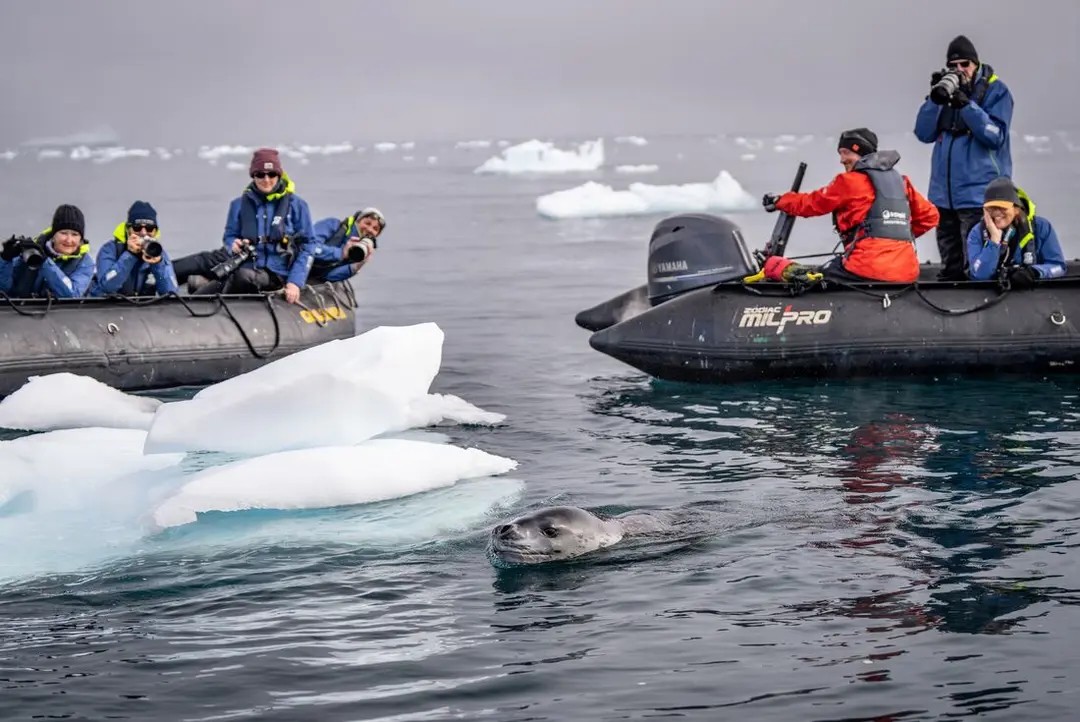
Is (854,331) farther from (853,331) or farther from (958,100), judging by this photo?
(958,100)

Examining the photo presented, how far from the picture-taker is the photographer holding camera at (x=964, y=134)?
36.7ft

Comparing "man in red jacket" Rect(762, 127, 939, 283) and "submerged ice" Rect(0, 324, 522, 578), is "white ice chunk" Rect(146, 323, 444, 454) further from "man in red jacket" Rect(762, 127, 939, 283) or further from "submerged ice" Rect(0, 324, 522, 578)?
"man in red jacket" Rect(762, 127, 939, 283)

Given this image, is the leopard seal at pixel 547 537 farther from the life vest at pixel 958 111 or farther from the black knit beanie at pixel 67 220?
the life vest at pixel 958 111

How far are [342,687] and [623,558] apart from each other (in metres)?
1.69

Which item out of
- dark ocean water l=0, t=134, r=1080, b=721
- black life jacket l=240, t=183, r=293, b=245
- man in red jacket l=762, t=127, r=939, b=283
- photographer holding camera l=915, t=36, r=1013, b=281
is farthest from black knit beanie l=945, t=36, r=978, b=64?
black life jacket l=240, t=183, r=293, b=245

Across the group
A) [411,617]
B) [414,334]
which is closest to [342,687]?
[411,617]

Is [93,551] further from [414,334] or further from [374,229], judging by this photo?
[374,229]

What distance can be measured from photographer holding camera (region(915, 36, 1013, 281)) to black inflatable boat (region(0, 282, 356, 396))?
4800mm

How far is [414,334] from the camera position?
27.2 ft

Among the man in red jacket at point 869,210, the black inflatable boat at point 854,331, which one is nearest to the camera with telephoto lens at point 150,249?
the black inflatable boat at point 854,331

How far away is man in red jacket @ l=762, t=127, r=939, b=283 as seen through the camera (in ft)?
34.6

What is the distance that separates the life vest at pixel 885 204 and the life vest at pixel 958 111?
89cm

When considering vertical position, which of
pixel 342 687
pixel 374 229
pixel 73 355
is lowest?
pixel 342 687

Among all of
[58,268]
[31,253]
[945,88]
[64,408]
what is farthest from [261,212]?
[945,88]
